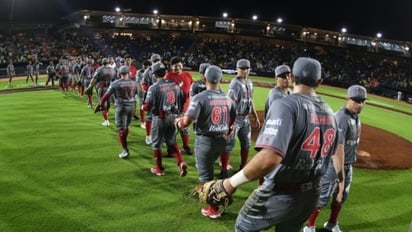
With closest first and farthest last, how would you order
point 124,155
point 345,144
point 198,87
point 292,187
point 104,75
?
point 292,187, point 345,144, point 124,155, point 198,87, point 104,75

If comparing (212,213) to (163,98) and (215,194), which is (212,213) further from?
(215,194)

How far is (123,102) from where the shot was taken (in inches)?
376

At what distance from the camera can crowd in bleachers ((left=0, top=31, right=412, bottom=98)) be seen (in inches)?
1585

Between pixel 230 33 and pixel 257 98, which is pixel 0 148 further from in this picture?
Answer: pixel 230 33

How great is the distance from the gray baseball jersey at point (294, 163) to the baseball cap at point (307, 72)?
0.47 ft

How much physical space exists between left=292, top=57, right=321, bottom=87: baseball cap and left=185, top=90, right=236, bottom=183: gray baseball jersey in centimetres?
288

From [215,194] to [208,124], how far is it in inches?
118

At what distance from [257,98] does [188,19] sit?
29.3 metres

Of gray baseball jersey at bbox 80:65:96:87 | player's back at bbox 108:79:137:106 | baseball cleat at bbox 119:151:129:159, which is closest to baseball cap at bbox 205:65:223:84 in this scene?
player's back at bbox 108:79:137:106

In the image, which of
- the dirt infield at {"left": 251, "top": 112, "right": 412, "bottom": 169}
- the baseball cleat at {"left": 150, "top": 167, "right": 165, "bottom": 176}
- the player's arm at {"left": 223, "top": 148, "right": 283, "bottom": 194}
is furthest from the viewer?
the dirt infield at {"left": 251, "top": 112, "right": 412, "bottom": 169}

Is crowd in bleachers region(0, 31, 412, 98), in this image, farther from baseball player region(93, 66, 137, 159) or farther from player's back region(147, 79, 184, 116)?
player's back region(147, 79, 184, 116)

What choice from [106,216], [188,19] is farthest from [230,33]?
[106,216]

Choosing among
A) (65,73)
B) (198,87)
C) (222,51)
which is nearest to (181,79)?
(198,87)

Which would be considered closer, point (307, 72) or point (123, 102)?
point (307, 72)
